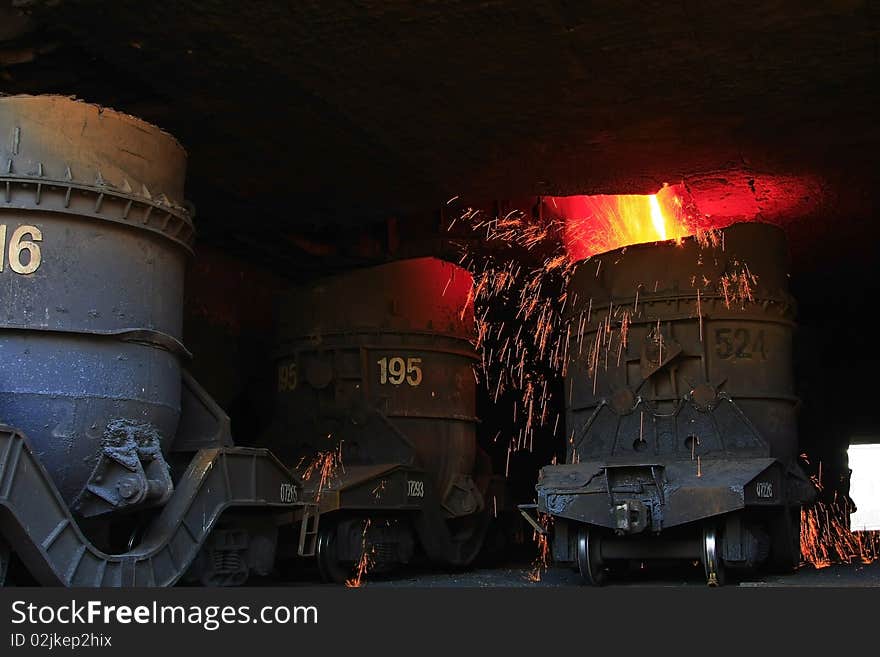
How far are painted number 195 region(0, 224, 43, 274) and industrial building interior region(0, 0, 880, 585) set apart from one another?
203 cm

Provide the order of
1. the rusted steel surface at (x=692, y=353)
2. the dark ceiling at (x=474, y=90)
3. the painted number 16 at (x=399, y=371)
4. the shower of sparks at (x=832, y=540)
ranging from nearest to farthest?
the dark ceiling at (x=474, y=90) < the rusted steel surface at (x=692, y=353) < the painted number 16 at (x=399, y=371) < the shower of sparks at (x=832, y=540)

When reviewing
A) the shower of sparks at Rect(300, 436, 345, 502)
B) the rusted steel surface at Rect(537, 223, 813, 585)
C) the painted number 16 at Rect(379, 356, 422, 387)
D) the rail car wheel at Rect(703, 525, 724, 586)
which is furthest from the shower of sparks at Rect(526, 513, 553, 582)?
the painted number 16 at Rect(379, 356, 422, 387)

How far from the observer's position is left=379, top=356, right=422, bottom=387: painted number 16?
12.1 m

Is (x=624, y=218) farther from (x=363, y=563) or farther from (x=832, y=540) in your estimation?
(x=832, y=540)

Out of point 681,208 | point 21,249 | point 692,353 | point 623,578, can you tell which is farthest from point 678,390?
point 21,249

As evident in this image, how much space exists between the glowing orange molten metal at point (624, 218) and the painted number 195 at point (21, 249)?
24.6 ft

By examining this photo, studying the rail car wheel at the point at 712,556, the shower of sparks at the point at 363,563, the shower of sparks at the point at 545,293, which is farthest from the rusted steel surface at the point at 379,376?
the rail car wheel at the point at 712,556

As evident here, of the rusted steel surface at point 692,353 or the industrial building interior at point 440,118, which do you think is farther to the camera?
the rusted steel surface at point 692,353

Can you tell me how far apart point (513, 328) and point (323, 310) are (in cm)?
595

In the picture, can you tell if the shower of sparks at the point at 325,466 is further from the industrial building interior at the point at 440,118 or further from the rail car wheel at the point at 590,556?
the rail car wheel at the point at 590,556

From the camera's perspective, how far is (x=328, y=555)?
10312 millimetres

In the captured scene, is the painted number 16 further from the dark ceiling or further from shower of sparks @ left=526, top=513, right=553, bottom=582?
shower of sparks @ left=526, top=513, right=553, bottom=582

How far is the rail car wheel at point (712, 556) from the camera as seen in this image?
8.80 m

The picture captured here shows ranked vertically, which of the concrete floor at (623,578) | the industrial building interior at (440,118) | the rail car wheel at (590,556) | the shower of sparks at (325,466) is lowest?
the concrete floor at (623,578)
